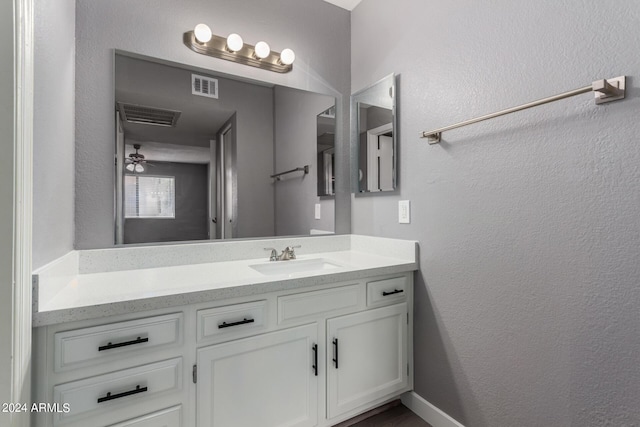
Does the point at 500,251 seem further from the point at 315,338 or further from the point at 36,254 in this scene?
the point at 36,254

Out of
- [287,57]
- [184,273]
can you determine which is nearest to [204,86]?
[287,57]

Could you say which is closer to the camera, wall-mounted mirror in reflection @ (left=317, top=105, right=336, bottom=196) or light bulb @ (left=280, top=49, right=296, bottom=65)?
light bulb @ (left=280, top=49, right=296, bottom=65)

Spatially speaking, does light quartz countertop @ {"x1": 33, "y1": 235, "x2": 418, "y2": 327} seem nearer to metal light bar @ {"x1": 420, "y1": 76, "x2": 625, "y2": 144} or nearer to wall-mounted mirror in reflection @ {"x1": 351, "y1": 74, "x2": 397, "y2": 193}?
wall-mounted mirror in reflection @ {"x1": 351, "y1": 74, "x2": 397, "y2": 193}

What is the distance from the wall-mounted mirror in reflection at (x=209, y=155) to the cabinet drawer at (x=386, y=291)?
617 mm

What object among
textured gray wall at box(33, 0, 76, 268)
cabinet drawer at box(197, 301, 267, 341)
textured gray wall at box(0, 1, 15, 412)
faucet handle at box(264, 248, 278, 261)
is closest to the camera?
textured gray wall at box(0, 1, 15, 412)

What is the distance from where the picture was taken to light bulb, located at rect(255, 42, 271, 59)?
1.78 meters

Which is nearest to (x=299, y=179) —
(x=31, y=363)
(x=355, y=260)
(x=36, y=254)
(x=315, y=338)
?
(x=355, y=260)

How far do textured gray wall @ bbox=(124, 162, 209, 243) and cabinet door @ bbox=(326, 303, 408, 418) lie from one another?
0.88 m

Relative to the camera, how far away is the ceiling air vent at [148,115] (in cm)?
148

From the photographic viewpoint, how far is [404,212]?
1.71m

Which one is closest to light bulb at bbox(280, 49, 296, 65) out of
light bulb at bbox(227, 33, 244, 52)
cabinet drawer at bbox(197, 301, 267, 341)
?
light bulb at bbox(227, 33, 244, 52)

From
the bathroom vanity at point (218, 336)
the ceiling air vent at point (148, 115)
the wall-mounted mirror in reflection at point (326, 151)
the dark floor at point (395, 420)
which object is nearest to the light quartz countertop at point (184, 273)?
the bathroom vanity at point (218, 336)

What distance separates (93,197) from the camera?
1406mm

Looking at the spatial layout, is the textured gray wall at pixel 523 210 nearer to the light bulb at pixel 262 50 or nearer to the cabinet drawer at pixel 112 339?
the light bulb at pixel 262 50
